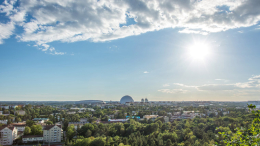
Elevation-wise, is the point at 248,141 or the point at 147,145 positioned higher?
the point at 248,141

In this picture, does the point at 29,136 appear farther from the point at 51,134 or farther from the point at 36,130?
the point at 51,134

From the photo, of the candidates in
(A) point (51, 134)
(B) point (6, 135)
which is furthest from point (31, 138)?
(B) point (6, 135)

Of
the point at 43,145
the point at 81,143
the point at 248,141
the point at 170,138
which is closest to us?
the point at 248,141

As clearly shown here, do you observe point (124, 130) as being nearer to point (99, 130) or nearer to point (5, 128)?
point (99, 130)

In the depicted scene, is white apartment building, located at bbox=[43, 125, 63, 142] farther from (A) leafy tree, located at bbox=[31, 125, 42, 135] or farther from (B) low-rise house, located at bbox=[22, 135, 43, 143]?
(A) leafy tree, located at bbox=[31, 125, 42, 135]

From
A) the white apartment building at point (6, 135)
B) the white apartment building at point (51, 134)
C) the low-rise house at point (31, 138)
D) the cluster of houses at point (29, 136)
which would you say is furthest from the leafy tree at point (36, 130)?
the white apartment building at point (6, 135)

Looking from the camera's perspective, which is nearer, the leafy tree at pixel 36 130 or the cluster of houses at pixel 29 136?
the cluster of houses at pixel 29 136

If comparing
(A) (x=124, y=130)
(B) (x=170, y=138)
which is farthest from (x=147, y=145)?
(A) (x=124, y=130)

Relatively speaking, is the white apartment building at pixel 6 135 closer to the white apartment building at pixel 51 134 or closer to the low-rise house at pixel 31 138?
the low-rise house at pixel 31 138

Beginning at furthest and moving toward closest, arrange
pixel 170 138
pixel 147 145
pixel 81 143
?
1. pixel 170 138
2. pixel 81 143
3. pixel 147 145

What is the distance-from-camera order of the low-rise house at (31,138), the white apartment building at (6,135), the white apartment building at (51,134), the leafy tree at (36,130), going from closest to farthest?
1. the white apartment building at (6,135)
2. the low-rise house at (31,138)
3. the white apartment building at (51,134)
4. the leafy tree at (36,130)

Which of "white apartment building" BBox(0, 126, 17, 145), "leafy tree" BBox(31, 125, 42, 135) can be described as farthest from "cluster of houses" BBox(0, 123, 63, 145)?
"leafy tree" BBox(31, 125, 42, 135)
